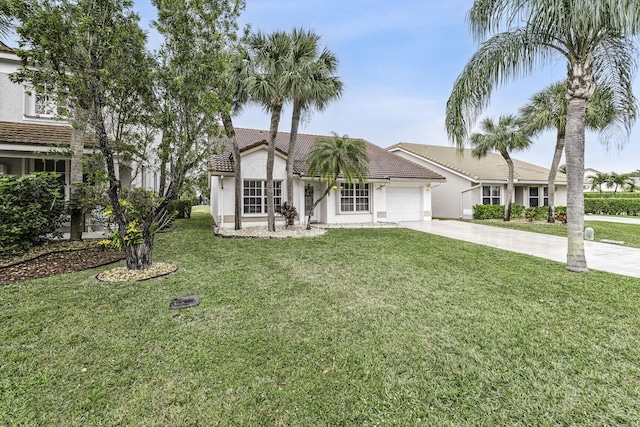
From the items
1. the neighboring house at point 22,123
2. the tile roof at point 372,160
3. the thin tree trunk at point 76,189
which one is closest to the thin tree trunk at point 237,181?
the tile roof at point 372,160

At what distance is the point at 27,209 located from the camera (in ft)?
24.4

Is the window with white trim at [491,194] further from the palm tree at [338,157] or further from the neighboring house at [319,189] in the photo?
the palm tree at [338,157]

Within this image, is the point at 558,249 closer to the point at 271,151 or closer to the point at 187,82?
the point at 271,151

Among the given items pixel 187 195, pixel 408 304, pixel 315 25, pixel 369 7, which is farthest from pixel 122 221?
pixel 369 7

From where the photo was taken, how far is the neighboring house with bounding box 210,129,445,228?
14047 mm

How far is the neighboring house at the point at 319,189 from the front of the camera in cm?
1405

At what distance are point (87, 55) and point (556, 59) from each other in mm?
10312

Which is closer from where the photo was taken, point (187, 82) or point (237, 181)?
point (187, 82)

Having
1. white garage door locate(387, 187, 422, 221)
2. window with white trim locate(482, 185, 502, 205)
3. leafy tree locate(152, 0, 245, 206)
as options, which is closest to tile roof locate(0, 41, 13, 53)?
leafy tree locate(152, 0, 245, 206)

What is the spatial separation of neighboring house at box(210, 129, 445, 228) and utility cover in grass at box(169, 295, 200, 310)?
890cm

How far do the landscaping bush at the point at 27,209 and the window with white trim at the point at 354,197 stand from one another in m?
12.3

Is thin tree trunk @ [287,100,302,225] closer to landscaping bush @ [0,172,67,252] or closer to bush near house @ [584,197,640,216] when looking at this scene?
landscaping bush @ [0,172,67,252]

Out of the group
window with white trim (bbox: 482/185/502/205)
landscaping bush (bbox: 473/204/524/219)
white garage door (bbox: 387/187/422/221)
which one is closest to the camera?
white garage door (bbox: 387/187/422/221)

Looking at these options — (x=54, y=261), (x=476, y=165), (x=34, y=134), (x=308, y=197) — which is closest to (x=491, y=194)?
(x=476, y=165)
